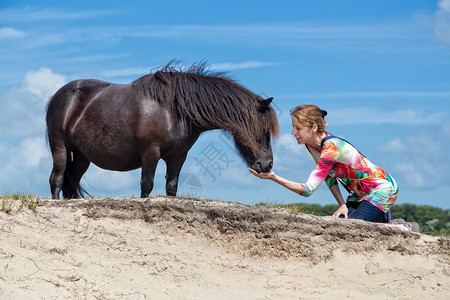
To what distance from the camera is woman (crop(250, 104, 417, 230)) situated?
6746 millimetres

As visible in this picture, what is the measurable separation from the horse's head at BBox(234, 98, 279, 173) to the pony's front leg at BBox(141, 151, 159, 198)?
1.30 m

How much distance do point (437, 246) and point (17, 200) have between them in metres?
5.13

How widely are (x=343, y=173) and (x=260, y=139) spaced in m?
2.39

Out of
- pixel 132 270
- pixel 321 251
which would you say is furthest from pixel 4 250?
pixel 321 251

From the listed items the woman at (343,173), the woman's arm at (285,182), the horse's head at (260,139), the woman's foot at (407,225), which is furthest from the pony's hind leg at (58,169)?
the woman's foot at (407,225)

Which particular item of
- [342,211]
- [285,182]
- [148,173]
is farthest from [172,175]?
[285,182]

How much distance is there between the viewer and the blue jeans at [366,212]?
7.36 metres

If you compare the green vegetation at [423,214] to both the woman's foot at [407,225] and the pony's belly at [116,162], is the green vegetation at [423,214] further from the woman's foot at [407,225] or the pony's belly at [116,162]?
the woman's foot at [407,225]

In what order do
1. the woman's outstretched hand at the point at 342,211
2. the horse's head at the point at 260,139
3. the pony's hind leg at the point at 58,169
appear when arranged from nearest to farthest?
the woman's outstretched hand at the point at 342,211
the horse's head at the point at 260,139
the pony's hind leg at the point at 58,169

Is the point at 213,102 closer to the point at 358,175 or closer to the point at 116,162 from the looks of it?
the point at 116,162

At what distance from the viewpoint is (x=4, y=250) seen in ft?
20.1

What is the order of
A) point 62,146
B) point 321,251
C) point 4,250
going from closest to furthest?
point 4,250
point 321,251
point 62,146

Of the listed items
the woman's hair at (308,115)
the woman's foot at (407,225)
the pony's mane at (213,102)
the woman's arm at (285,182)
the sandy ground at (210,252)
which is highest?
the pony's mane at (213,102)

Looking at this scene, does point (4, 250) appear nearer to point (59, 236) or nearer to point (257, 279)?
point (59, 236)
